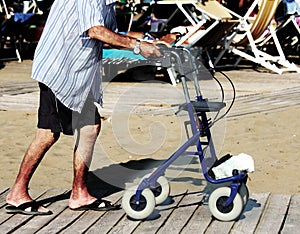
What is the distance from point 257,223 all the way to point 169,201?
2.15 feet

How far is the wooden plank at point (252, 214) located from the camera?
4.11m

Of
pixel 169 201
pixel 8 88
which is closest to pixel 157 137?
pixel 169 201

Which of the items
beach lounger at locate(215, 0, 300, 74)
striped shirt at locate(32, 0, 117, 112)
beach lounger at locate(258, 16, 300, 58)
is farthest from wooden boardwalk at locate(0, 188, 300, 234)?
beach lounger at locate(258, 16, 300, 58)

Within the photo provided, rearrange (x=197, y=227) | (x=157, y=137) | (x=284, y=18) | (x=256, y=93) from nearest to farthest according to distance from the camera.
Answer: (x=197, y=227), (x=157, y=137), (x=256, y=93), (x=284, y=18)

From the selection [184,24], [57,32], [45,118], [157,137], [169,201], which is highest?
[57,32]

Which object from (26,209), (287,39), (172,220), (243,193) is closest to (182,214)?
(172,220)

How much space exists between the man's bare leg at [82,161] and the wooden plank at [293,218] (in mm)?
1150

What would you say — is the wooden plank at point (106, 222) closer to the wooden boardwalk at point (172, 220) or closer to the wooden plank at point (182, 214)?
the wooden boardwalk at point (172, 220)

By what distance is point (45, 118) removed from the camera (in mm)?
4332

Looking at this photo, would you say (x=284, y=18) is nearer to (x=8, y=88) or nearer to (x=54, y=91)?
(x=8, y=88)

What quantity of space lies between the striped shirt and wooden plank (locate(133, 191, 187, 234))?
2.44 feet

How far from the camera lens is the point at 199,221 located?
13.9 feet

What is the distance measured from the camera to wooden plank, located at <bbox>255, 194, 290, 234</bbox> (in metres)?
4.10

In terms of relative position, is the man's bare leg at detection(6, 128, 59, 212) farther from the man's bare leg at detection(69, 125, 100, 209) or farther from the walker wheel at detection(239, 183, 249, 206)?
the walker wheel at detection(239, 183, 249, 206)
